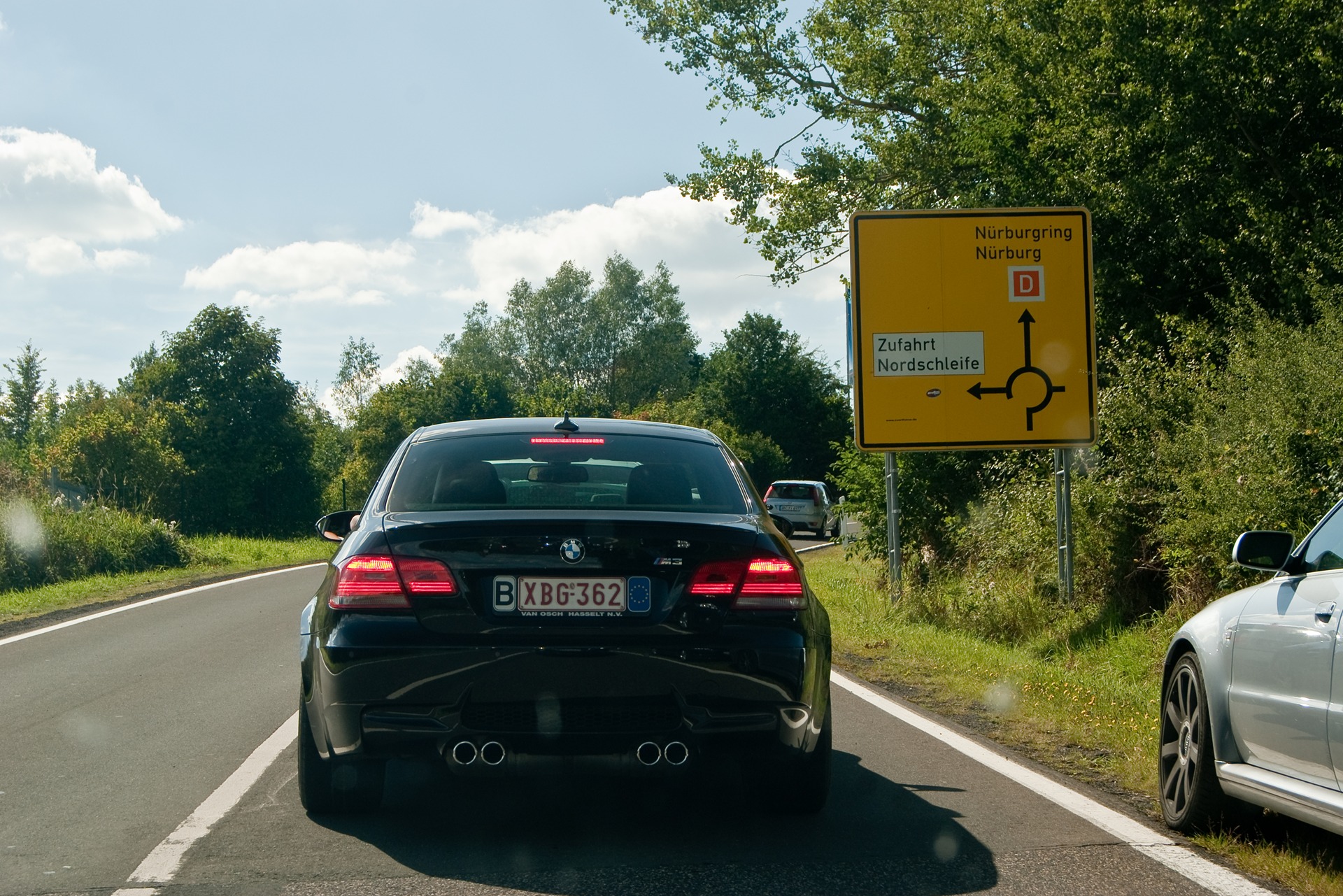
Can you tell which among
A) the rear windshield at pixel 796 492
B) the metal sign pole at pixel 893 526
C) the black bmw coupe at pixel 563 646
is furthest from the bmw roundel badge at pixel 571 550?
the rear windshield at pixel 796 492

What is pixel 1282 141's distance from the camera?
1380 centimetres

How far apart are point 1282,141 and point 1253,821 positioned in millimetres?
10352

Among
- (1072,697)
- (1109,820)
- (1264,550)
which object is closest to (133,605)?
(1072,697)

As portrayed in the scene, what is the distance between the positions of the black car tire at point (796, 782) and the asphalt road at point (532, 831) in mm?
72

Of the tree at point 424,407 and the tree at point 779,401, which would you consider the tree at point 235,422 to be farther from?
the tree at point 779,401

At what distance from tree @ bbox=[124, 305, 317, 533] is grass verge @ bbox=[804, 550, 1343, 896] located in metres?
54.9

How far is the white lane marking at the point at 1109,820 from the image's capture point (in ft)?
15.3

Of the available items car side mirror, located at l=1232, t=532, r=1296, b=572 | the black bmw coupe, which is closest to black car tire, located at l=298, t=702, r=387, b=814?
the black bmw coupe

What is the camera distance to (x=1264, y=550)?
196 inches

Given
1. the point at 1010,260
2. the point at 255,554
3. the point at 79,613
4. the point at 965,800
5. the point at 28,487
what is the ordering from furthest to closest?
the point at 255,554
the point at 28,487
the point at 79,613
the point at 1010,260
the point at 965,800

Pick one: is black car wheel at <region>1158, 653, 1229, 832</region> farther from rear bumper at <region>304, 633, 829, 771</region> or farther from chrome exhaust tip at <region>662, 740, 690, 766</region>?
chrome exhaust tip at <region>662, 740, 690, 766</region>

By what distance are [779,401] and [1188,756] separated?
233 feet

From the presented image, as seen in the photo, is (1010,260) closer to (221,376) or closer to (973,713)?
(973,713)

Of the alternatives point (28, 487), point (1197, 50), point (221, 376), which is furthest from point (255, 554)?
point (221, 376)
